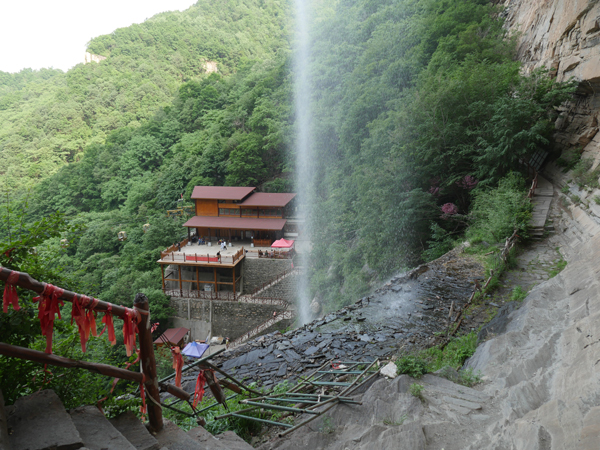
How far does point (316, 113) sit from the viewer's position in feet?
82.1

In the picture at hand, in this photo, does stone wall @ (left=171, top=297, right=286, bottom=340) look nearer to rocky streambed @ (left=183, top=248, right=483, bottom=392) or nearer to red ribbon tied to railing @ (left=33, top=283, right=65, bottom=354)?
rocky streambed @ (left=183, top=248, right=483, bottom=392)

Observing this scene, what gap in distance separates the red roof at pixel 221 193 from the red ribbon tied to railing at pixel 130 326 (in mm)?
22408

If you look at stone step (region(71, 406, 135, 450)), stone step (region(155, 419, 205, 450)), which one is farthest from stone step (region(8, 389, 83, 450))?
stone step (region(155, 419, 205, 450))

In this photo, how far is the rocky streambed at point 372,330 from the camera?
741cm

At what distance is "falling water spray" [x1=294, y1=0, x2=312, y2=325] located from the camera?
20656 mm

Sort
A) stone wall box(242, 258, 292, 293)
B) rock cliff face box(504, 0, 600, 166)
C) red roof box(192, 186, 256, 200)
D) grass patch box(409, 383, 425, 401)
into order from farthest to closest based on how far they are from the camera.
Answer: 1. red roof box(192, 186, 256, 200)
2. stone wall box(242, 258, 292, 293)
3. rock cliff face box(504, 0, 600, 166)
4. grass patch box(409, 383, 425, 401)

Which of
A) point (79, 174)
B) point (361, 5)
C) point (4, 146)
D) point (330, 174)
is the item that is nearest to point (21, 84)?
point (4, 146)

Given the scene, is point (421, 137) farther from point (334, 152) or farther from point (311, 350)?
point (334, 152)

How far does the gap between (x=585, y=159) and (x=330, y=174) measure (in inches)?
520

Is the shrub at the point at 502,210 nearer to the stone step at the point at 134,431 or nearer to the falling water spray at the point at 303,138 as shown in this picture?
the falling water spray at the point at 303,138

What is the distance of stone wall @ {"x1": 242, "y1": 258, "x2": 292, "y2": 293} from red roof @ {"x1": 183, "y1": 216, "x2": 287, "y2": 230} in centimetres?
263

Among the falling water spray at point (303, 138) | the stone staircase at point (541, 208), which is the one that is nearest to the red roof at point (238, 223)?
the falling water spray at point (303, 138)

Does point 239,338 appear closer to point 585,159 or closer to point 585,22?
point 585,159

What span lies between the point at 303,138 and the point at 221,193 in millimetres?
7445
